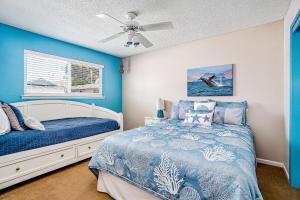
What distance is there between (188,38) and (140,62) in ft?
5.06

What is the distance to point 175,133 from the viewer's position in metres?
2.01

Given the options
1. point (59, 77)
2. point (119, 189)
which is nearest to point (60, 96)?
point (59, 77)

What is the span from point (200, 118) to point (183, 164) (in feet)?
4.82

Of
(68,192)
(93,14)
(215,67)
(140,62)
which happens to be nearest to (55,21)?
(93,14)

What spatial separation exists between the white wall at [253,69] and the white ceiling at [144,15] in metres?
0.24

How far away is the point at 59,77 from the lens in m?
3.46

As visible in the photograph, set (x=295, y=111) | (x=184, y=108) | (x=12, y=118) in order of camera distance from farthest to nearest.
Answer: (x=184, y=108), (x=12, y=118), (x=295, y=111)

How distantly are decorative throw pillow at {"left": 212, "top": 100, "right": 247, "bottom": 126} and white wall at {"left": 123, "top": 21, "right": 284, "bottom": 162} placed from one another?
10.8 inches

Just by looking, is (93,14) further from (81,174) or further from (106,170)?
(81,174)

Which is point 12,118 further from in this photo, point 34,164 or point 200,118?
point 200,118

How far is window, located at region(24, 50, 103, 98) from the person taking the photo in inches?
118

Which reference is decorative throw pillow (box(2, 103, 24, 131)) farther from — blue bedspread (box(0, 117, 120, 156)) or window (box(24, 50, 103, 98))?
window (box(24, 50, 103, 98))

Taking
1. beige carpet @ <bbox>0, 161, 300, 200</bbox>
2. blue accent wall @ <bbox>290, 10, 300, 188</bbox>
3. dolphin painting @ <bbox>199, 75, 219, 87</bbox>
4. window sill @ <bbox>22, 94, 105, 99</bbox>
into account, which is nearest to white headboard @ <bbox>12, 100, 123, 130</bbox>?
window sill @ <bbox>22, 94, 105, 99</bbox>

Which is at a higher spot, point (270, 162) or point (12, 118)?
point (12, 118)
